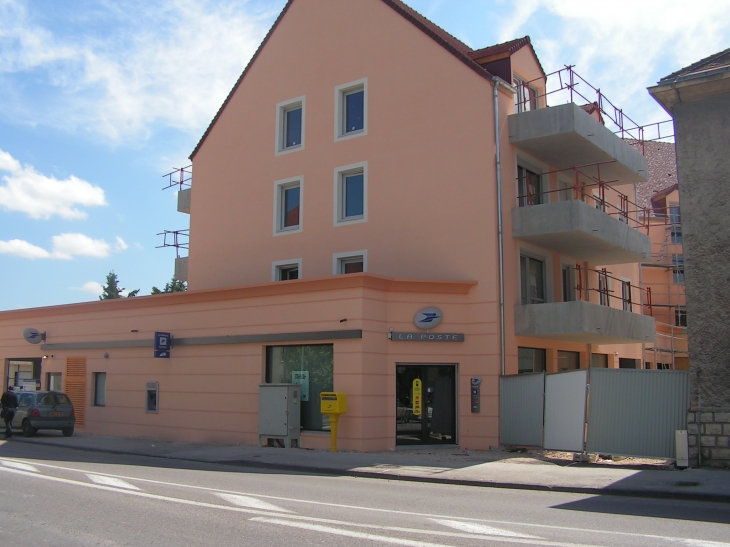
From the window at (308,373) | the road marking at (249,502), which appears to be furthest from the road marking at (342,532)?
the window at (308,373)

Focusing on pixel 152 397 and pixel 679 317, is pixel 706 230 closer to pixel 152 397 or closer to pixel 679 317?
pixel 152 397

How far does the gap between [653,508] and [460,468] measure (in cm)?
525

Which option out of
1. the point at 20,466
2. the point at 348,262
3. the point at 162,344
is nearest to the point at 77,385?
the point at 162,344

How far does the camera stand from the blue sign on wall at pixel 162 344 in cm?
2262

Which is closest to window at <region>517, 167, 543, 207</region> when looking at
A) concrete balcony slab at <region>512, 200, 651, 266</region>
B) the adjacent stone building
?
concrete balcony slab at <region>512, 200, 651, 266</region>

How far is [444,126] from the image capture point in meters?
21.3

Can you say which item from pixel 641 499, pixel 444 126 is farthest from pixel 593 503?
pixel 444 126

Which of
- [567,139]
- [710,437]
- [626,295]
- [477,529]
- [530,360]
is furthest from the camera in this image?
→ [626,295]

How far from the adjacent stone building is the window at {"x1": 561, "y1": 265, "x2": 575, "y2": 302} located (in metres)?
10.0

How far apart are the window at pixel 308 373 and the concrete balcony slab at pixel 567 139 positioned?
829 cm

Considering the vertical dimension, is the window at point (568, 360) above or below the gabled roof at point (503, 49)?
below

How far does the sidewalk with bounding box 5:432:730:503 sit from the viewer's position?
465 inches

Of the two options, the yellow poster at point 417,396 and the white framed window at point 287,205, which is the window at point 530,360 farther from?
the white framed window at point 287,205

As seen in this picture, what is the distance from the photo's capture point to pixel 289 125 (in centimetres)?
2555
